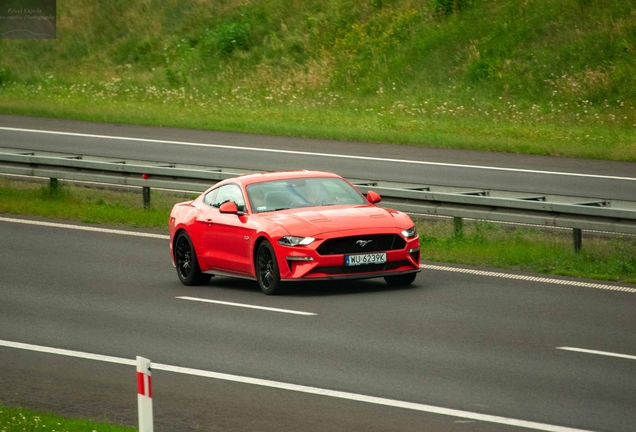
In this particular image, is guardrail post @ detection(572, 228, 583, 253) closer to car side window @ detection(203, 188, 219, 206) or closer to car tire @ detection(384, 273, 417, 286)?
car tire @ detection(384, 273, 417, 286)

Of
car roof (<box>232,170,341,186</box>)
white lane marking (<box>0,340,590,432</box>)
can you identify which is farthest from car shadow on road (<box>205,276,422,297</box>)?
white lane marking (<box>0,340,590,432</box>)

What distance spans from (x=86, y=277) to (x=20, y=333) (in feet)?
12.0

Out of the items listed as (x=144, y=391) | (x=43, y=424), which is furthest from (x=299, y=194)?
(x=144, y=391)

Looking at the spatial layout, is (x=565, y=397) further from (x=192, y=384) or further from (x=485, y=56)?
(x=485, y=56)

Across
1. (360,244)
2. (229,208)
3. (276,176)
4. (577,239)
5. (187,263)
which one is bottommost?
(187,263)

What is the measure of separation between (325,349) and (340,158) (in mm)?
17296

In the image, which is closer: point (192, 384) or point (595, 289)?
point (192, 384)

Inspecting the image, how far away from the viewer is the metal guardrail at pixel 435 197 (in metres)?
Answer: 17.0

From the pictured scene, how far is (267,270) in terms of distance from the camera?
15.4 metres

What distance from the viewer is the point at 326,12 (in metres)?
42.9

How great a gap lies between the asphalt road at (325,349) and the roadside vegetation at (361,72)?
1495 cm

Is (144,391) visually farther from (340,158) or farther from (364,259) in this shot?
(340,158)

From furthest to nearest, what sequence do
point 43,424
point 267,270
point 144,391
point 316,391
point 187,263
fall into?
point 187,263 → point 267,270 → point 316,391 → point 43,424 → point 144,391

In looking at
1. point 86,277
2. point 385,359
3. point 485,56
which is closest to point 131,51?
point 485,56
